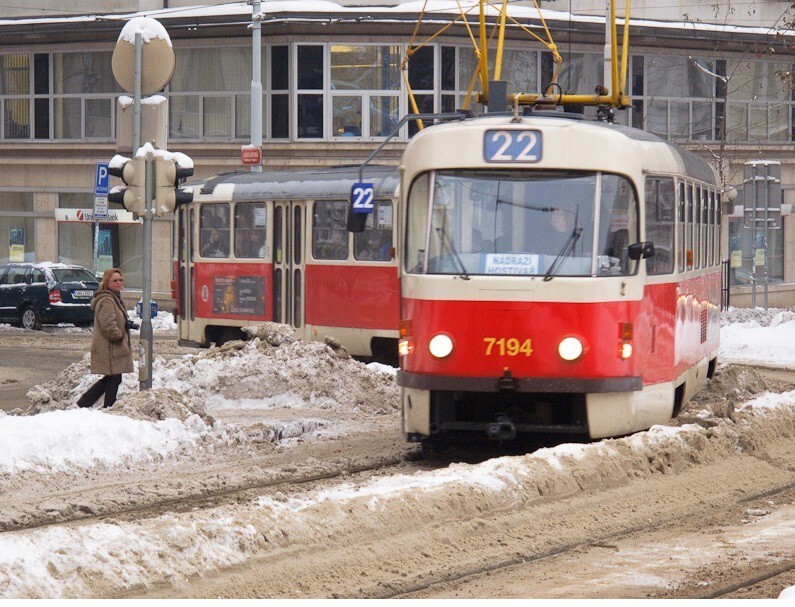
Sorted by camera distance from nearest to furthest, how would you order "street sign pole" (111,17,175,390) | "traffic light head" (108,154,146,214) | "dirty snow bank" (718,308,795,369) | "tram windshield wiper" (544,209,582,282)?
"tram windshield wiper" (544,209,582,282) < "traffic light head" (108,154,146,214) < "street sign pole" (111,17,175,390) < "dirty snow bank" (718,308,795,369)

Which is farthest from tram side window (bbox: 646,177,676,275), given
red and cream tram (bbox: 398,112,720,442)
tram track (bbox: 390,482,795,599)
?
tram track (bbox: 390,482,795,599)

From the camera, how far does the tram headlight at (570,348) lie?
12.0m

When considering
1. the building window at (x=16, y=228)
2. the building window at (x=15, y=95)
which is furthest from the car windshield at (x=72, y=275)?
the building window at (x=15, y=95)

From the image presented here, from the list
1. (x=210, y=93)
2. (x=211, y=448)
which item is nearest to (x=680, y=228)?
(x=211, y=448)

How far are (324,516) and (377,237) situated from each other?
43.3 feet

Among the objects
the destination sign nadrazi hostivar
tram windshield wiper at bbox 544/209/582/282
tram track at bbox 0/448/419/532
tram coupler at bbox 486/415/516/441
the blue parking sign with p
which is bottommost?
tram track at bbox 0/448/419/532

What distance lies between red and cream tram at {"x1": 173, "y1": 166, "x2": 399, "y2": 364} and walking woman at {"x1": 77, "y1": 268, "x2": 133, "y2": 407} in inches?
246

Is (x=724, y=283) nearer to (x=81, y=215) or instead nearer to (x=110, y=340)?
(x=81, y=215)

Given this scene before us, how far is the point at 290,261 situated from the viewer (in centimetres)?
2342

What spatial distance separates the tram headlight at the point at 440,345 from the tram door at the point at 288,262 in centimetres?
1111

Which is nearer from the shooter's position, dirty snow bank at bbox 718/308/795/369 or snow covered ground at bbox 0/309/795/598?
snow covered ground at bbox 0/309/795/598

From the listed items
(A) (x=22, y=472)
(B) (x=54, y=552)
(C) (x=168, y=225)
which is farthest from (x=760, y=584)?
(C) (x=168, y=225)

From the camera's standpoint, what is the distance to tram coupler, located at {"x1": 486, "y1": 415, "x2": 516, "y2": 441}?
12.1m

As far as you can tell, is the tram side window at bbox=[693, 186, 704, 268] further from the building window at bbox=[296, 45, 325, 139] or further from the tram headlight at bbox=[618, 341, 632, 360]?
the building window at bbox=[296, 45, 325, 139]
